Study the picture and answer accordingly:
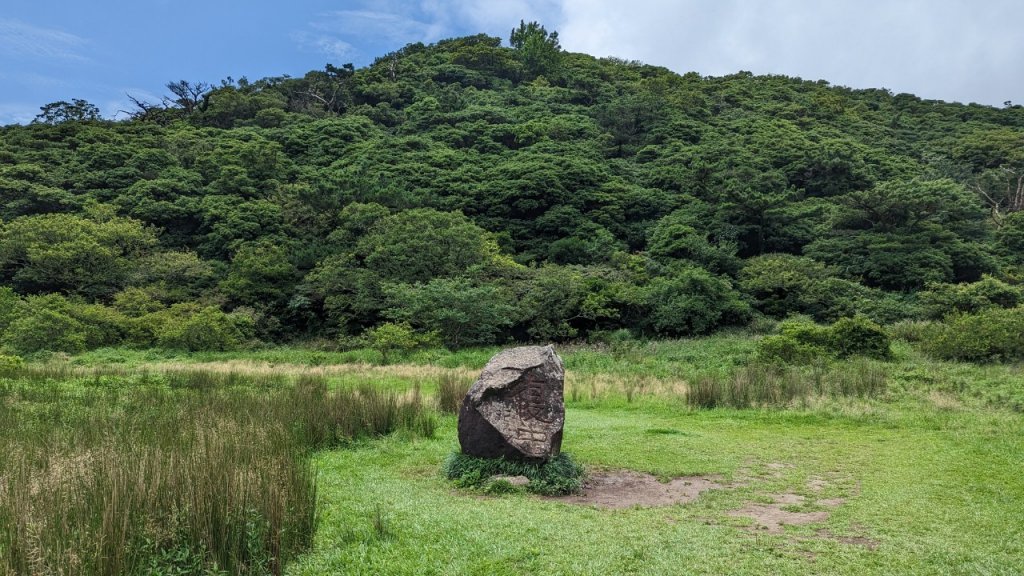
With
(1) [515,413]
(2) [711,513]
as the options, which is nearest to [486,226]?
(1) [515,413]

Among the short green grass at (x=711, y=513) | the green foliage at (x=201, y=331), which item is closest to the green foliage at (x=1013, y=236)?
the short green grass at (x=711, y=513)

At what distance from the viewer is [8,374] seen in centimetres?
1496

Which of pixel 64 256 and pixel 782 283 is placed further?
pixel 782 283

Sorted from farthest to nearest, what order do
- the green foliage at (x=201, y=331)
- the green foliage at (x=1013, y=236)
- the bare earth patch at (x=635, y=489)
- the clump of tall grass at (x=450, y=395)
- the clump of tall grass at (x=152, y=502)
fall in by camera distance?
the green foliage at (x=1013, y=236), the green foliage at (x=201, y=331), the clump of tall grass at (x=450, y=395), the bare earth patch at (x=635, y=489), the clump of tall grass at (x=152, y=502)

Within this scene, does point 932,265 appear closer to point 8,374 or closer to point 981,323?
point 981,323

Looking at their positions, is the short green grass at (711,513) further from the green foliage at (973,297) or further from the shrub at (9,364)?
the green foliage at (973,297)

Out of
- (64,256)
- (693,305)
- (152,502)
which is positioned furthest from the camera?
(64,256)

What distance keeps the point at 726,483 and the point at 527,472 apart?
2692 mm

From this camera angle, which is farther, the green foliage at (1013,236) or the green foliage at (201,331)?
the green foliage at (1013,236)

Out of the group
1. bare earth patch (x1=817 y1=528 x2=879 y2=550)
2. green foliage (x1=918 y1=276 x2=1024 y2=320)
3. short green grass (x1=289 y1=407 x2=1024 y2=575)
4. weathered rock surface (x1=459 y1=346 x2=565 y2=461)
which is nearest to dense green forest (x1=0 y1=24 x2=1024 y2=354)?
green foliage (x1=918 y1=276 x2=1024 y2=320)

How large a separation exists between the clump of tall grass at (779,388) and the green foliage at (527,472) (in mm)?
7863

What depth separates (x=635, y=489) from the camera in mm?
7848

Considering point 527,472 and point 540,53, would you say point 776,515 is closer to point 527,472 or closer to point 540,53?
point 527,472

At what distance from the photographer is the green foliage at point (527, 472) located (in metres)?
7.66
